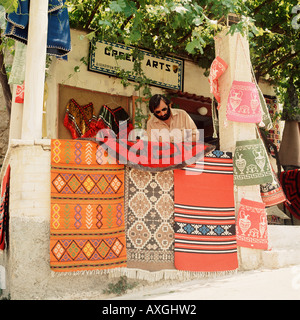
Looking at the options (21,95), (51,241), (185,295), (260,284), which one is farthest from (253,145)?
(21,95)

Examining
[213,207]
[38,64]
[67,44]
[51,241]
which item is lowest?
[51,241]

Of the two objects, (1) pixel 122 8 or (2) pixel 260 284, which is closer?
(2) pixel 260 284

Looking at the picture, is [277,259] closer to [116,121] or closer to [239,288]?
[239,288]

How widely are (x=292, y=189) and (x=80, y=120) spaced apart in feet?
12.9

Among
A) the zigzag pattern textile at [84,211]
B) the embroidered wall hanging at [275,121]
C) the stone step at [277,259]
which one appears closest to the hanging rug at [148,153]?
the zigzag pattern textile at [84,211]

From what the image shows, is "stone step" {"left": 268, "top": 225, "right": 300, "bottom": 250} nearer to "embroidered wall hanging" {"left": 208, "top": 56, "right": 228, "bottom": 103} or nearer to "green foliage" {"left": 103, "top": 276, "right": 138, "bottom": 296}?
"embroidered wall hanging" {"left": 208, "top": 56, "right": 228, "bottom": 103}

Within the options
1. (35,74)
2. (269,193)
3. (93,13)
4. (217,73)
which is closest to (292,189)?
(269,193)

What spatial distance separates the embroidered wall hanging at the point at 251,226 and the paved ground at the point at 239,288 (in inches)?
13.2

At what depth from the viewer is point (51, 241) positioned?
13.4 feet

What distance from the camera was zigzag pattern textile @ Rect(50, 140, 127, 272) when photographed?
13.6 feet
